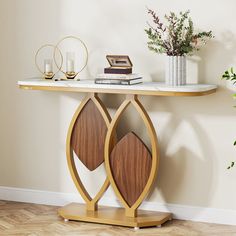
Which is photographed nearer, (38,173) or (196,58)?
(196,58)

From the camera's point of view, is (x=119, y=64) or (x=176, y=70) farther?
(x=119, y=64)

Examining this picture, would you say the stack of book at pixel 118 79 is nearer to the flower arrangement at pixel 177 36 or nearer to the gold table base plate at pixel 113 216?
the flower arrangement at pixel 177 36

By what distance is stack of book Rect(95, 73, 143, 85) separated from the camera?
4062 millimetres

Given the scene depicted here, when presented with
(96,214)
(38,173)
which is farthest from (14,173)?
(96,214)

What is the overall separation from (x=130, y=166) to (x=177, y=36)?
872 millimetres

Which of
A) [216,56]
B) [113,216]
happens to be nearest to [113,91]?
[216,56]

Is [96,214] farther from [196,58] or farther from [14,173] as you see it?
[196,58]

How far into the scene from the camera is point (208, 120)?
4.16 m

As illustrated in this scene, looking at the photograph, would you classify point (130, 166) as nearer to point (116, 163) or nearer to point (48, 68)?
point (116, 163)

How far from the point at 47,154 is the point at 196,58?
4.21ft

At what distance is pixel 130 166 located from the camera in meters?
4.18

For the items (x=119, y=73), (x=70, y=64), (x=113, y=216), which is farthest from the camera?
(x=70, y=64)

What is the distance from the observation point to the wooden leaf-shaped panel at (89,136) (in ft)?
14.1

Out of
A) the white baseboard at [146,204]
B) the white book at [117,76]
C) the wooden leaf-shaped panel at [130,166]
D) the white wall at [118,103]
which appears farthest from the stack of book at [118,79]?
the white baseboard at [146,204]
